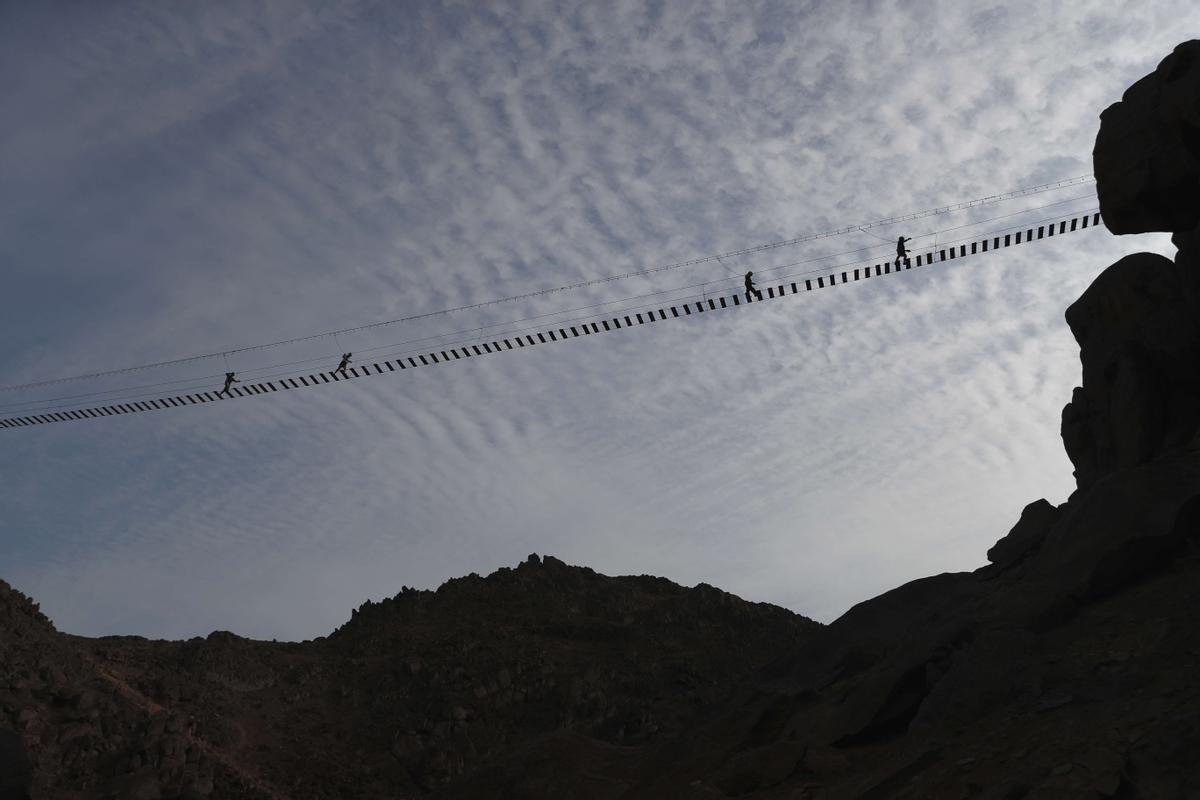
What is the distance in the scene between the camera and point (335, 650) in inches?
2335

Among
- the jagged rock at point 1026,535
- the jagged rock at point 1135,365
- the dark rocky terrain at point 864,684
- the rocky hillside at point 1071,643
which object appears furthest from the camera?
the jagged rock at point 1026,535

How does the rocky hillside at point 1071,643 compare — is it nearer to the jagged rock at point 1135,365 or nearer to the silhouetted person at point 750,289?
the jagged rock at point 1135,365

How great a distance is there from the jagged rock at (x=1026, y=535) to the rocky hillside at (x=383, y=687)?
10.8 metres

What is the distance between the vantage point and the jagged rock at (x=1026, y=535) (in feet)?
92.5

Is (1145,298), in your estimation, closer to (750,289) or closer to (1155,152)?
(1155,152)

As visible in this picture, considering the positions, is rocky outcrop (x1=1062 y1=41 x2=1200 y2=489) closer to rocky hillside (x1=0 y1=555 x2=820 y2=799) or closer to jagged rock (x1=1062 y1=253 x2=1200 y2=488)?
jagged rock (x1=1062 y1=253 x2=1200 y2=488)

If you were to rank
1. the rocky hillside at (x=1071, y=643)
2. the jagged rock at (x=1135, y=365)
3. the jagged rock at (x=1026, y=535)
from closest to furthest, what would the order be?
the rocky hillside at (x=1071, y=643)
the jagged rock at (x=1135, y=365)
the jagged rock at (x=1026, y=535)

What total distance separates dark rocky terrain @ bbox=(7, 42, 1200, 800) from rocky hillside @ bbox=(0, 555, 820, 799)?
0.55ft

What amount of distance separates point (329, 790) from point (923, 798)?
3495cm

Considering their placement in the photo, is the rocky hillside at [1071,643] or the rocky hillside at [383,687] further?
the rocky hillside at [383,687]

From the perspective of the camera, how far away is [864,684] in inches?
875

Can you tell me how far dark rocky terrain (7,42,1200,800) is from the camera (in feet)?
54.0

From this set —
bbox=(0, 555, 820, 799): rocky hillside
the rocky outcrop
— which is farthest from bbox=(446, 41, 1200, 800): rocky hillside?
bbox=(0, 555, 820, 799): rocky hillside

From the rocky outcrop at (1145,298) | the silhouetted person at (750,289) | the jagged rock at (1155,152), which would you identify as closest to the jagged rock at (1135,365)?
the rocky outcrop at (1145,298)
